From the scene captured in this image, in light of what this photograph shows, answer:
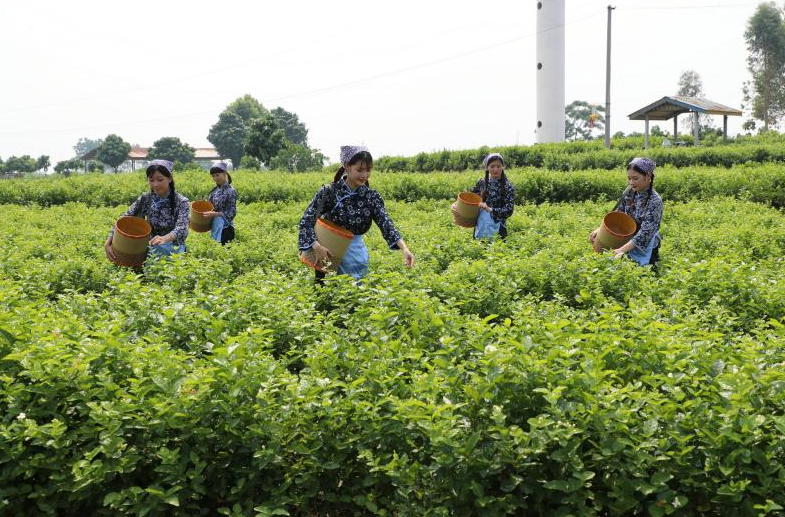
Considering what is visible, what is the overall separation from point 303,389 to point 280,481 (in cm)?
41

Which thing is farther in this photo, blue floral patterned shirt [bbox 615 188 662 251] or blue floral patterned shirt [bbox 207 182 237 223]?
blue floral patterned shirt [bbox 207 182 237 223]

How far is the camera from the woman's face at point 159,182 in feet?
21.2

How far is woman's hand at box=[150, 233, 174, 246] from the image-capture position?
241 inches

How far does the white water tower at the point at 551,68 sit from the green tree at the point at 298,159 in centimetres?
1350

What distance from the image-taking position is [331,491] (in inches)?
119

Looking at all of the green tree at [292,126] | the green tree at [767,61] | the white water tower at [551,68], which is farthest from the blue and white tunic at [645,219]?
the green tree at [292,126]

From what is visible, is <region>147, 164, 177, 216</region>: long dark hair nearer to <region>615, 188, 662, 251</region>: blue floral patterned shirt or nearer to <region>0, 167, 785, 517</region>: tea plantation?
<region>0, 167, 785, 517</region>: tea plantation

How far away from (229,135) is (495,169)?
82196 mm

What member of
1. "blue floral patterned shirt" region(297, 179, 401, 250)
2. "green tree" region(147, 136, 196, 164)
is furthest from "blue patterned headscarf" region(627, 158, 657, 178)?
"green tree" region(147, 136, 196, 164)

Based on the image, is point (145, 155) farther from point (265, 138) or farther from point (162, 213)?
point (162, 213)

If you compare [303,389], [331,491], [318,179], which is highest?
[318,179]

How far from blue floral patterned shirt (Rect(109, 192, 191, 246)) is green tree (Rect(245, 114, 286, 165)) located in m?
44.7

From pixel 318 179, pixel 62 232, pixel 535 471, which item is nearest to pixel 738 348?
pixel 535 471

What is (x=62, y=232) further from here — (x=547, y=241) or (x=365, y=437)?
(x=365, y=437)
